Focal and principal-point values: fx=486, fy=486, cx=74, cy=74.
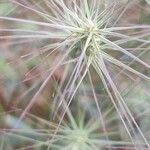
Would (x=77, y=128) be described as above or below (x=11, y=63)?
below

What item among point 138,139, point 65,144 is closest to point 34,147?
point 65,144

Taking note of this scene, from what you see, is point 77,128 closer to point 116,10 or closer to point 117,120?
point 117,120

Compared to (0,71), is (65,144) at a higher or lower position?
lower

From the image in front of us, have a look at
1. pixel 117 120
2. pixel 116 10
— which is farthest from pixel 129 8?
pixel 117 120

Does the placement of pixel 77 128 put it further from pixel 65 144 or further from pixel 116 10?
pixel 116 10

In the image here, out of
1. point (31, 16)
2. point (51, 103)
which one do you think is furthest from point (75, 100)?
point (31, 16)

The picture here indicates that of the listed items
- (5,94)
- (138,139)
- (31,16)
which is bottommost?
(138,139)

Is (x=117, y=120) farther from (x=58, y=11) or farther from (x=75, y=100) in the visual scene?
(x=58, y=11)
